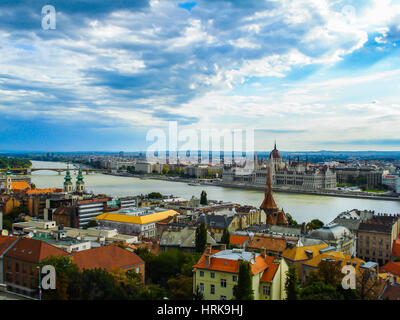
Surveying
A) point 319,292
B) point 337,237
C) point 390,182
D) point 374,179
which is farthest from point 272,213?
point 374,179

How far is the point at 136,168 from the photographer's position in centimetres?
5872

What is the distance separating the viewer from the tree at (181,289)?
5.42 m

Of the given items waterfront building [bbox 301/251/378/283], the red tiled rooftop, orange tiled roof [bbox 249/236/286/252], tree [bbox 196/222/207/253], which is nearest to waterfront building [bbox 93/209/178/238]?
orange tiled roof [bbox 249/236/286/252]

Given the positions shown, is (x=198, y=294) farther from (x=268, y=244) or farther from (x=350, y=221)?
(x=350, y=221)

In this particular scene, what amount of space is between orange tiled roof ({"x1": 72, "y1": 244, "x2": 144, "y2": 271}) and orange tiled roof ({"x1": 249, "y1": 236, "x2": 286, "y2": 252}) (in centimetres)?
288

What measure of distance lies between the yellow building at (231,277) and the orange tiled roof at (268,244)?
265cm

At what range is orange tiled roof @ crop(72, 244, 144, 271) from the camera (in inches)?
235

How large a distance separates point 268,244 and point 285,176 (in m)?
29.3

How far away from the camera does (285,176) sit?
37.1 m

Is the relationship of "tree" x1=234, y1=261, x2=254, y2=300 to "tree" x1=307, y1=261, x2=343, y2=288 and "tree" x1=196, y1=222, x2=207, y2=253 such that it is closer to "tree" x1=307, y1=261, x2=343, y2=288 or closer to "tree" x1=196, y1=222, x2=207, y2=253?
"tree" x1=307, y1=261, x2=343, y2=288

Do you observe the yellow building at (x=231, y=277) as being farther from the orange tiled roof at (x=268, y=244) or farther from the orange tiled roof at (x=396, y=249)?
the orange tiled roof at (x=396, y=249)
